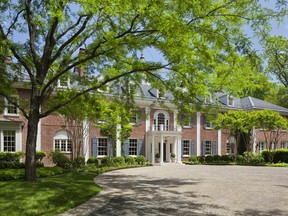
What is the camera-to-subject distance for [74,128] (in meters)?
24.1

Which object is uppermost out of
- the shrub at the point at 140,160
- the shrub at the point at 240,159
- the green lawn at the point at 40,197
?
the green lawn at the point at 40,197

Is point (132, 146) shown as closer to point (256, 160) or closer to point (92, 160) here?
point (92, 160)

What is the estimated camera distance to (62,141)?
26438mm

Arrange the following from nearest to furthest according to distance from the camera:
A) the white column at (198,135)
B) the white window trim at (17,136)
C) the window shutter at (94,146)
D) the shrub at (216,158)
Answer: the white window trim at (17,136), the window shutter at (94,146), the shrub at (216,158), the white column at (198,135)

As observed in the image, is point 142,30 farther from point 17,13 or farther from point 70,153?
point 70,153

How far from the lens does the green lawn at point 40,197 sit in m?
8.21

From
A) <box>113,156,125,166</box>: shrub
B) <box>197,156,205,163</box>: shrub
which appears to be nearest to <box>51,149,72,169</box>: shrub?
<box>113,156,125,166</box>: shrub

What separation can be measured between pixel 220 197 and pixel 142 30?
645 centimetres

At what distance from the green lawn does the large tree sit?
68.3 inches

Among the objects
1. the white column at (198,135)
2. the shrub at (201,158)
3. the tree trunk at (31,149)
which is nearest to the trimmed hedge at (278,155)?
the shrub at (201,158)

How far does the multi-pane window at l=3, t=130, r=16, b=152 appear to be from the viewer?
23.7 m

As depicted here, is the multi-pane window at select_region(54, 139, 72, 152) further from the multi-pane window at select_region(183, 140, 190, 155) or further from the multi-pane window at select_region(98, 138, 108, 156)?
the multi-pane window at select_region(183, 140, 190, 155)

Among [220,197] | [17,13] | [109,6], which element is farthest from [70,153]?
[109,6]

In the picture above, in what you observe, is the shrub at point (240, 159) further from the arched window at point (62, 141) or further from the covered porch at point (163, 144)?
the arched window at point (62, 141)
